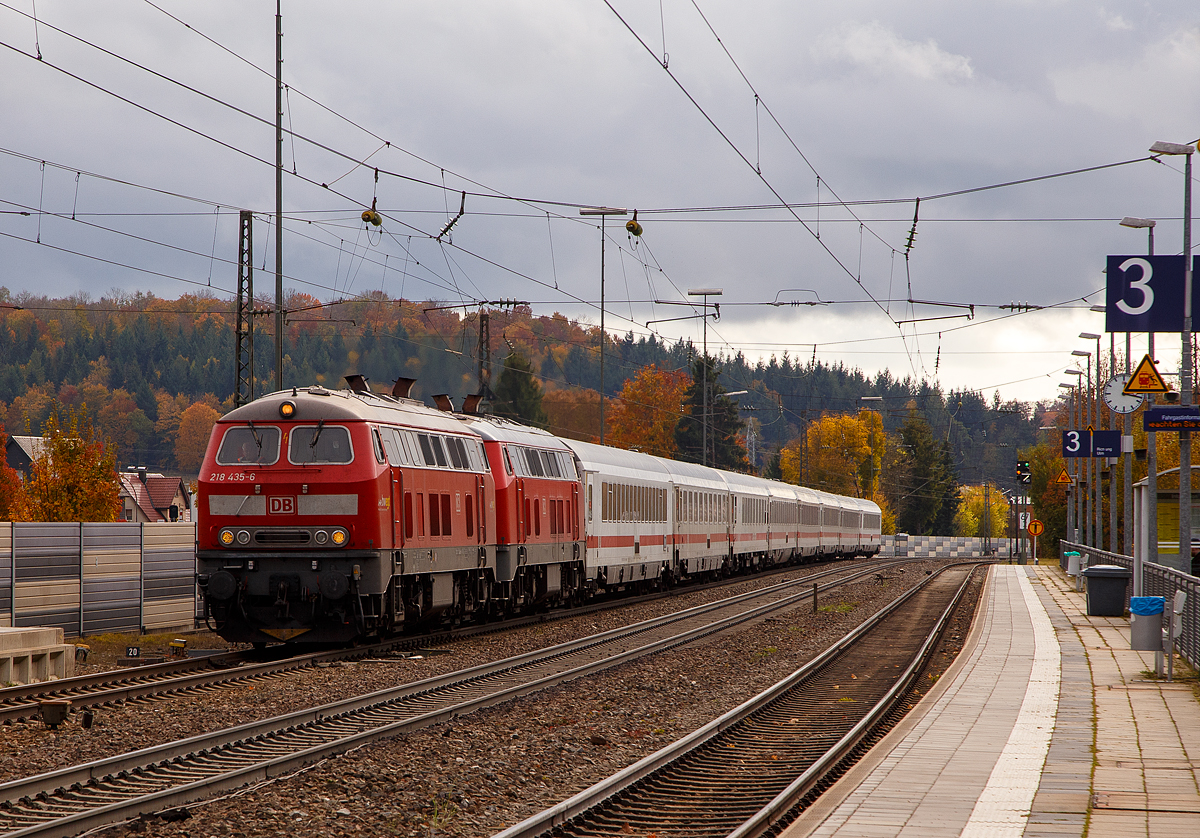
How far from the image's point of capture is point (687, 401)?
10119 cm

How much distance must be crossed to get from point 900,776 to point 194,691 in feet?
27.2

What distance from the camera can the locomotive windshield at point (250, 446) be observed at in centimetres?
1783

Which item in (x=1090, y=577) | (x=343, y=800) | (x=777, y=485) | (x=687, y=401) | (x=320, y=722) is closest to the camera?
(x=343, y=800)

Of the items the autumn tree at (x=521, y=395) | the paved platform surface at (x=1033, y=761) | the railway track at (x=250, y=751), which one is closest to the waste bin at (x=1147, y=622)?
the paved platform surface at (x=1033, y=761)

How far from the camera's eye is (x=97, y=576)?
21.5 meters

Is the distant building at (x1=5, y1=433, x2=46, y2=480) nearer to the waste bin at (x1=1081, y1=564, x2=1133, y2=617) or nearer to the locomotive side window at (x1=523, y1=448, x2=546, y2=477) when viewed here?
the locomotive side window at (x1=523, y1=448, x2=546, y2=477)

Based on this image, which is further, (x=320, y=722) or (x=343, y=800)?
(x=320, y=722)

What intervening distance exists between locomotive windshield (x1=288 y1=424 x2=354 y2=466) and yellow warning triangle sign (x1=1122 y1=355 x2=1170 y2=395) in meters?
11.3

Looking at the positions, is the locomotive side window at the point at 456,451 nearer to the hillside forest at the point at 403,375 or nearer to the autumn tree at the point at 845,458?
the hillside forest at the point at 403,375

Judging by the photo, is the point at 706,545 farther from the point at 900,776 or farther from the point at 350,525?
the point at 900,776

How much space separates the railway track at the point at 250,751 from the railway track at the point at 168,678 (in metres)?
2.32

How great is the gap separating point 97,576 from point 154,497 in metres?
77.6

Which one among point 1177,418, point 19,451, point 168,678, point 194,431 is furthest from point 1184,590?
point 19,451

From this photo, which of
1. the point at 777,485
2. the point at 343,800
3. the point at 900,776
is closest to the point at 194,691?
the point at 343,800
